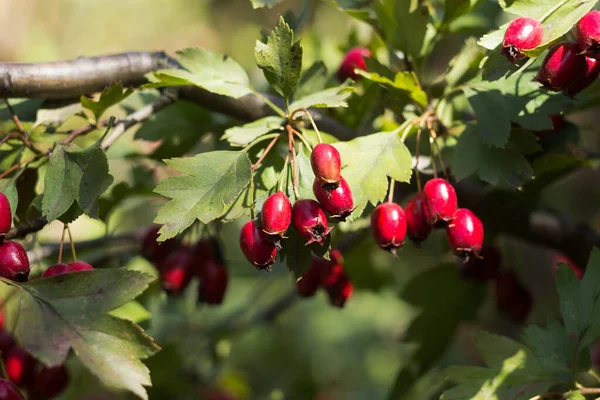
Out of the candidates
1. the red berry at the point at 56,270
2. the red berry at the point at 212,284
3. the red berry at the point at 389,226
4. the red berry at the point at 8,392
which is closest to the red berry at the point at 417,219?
the red berry at the point at 389,226

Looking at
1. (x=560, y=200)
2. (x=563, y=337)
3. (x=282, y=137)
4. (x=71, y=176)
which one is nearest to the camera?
(x=71, y=176)

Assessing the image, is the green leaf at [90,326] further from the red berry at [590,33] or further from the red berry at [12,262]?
the red berry at [590,33]

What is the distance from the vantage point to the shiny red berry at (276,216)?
0.99 metres

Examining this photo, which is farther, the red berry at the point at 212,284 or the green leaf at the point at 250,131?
the red berry at the point at 212,284

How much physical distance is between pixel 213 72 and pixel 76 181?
346 millimetres

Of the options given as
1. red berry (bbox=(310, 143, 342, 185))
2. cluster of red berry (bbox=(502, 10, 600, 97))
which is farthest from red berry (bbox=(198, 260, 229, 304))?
cluster of red berry (bbox=(502, 10, 600, 97))

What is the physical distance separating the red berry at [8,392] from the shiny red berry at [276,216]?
45 cm

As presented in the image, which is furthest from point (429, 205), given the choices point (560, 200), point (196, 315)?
point (560, 200)

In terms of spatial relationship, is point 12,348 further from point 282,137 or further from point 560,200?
point 560,200

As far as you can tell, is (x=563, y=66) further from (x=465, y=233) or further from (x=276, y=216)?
(x=276, y=216)

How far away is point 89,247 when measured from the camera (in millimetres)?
1823

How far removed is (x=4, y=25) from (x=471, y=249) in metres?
6.25

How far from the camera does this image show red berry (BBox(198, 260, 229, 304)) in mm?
1432

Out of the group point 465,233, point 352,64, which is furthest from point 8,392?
point 352,64
